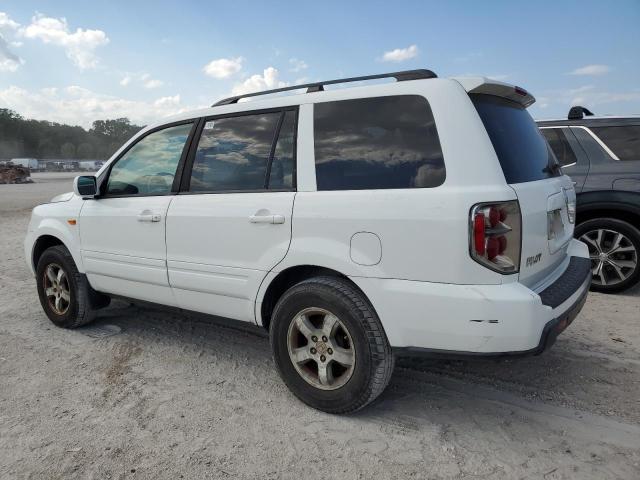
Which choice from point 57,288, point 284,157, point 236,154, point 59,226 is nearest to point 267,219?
point 284,157

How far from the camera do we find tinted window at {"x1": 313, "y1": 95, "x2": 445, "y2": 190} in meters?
2.46

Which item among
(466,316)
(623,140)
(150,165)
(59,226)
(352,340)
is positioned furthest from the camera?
(623,140)

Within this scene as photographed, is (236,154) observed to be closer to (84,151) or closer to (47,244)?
(47,244)

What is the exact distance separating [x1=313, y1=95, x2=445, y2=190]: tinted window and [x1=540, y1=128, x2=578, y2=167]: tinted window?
3.63m

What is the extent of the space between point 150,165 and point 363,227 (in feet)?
6.58

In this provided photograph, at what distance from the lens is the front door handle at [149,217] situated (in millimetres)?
3429

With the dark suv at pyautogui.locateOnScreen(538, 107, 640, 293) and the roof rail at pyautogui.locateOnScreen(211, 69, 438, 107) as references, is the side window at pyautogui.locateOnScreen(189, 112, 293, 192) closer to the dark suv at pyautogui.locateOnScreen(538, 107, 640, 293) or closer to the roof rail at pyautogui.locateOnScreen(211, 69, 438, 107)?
the roof rail at pyautogui.locateOnScreen(211, 69, 438, 107)

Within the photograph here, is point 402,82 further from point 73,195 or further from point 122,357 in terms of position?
point 73,195

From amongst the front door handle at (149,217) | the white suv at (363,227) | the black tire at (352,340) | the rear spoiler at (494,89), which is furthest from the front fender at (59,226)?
the rear spoiler at (494,89)

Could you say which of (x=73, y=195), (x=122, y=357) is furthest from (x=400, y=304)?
(x=73, y=195)

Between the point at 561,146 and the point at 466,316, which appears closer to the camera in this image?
the point at 466,316

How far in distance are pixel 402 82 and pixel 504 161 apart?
687 millimetres

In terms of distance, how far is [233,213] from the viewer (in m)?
3.02

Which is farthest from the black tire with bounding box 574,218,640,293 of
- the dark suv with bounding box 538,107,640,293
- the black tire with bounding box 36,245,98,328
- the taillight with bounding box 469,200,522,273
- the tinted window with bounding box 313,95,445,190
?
the black tire with bounding box 36,245,98,328
